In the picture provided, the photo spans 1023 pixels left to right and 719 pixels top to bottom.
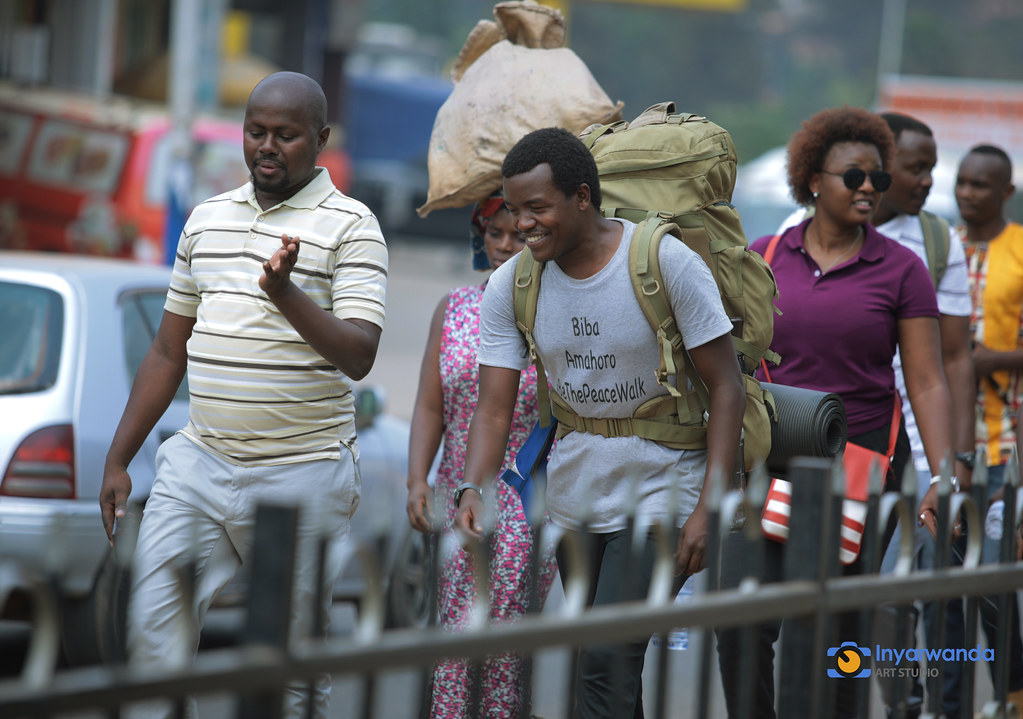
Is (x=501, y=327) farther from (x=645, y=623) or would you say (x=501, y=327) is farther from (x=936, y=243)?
(x=936, y=243)

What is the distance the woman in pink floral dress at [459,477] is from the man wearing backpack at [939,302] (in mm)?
1317

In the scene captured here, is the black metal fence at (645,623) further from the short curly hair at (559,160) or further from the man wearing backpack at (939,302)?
the man wearing backpack at (939,302)

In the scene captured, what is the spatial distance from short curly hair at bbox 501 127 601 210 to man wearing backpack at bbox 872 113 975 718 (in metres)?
1.58

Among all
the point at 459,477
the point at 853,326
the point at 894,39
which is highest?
the point at 894,39

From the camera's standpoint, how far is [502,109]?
412cm

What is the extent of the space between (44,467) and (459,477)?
1.56 meters

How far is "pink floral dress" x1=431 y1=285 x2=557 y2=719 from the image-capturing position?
386 centimetres

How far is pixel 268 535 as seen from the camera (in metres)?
1.67

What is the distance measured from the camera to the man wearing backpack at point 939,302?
443 cm

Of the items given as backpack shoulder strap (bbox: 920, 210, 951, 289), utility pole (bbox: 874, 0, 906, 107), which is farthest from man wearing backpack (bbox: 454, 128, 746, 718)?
utility pole (bbox: 874, 0, 906, 107)

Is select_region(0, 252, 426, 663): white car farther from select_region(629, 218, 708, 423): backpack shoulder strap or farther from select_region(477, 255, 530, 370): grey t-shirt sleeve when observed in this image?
select_region(629, 218, 708, 423): backpack shoulder strap

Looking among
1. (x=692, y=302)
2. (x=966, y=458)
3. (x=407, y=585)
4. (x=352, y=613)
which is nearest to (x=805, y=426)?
(x=692, y=302)

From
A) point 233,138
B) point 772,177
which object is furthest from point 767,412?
point 233,138

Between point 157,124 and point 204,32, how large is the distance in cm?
274
